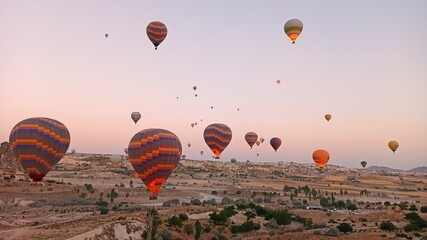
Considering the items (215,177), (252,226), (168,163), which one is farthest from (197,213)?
(215,177)

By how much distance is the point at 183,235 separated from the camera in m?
34.7

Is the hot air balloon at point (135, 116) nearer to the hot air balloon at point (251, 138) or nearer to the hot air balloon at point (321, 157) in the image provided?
the hot air balloon at point (251, 138)

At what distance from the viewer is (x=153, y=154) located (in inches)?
1288

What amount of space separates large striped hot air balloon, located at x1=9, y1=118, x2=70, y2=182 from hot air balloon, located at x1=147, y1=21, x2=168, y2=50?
1990 cm

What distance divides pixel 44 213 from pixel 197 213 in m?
21.5

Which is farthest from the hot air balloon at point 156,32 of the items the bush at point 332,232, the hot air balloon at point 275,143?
→ the hot air balloon at point 275,143

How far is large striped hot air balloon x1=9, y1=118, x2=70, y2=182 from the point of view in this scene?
36219mm

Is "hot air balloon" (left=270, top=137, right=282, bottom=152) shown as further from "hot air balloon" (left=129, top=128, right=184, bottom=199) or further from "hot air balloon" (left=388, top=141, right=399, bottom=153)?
"hot air balloon" (left=129, top=128, right=184, bottom=199)

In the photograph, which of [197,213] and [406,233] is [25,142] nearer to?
[197,213]

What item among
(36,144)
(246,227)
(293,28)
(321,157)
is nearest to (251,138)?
(321,157)

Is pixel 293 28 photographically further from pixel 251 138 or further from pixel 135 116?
pixel 135 116

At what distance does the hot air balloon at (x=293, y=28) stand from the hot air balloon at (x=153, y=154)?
93.3ft

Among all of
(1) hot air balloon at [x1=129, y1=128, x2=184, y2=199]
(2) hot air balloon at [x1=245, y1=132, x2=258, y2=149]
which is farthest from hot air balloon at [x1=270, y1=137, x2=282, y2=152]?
(1) hot air balloon at [x1=129, y1=128, x2=184, y2=199]

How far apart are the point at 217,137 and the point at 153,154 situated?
931 inches
